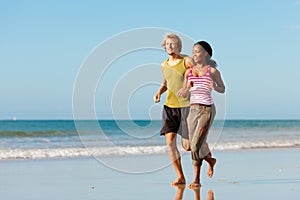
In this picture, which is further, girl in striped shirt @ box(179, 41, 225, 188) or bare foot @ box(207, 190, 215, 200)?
girl in striped shirt @ box(179, 41, 225, 188)

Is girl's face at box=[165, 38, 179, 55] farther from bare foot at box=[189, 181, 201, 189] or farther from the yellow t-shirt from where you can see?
bare foot at box=[189, 181, 201, 189]

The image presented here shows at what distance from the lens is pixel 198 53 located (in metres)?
6.71

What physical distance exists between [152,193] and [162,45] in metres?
1.82

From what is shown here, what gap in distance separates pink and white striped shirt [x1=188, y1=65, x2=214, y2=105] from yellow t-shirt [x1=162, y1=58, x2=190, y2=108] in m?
0.25

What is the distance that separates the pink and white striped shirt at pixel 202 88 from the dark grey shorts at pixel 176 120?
1.17 feet

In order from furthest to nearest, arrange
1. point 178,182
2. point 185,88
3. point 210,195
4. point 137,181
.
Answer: point 137,181, point 178,182, point 185,88, point 210,195

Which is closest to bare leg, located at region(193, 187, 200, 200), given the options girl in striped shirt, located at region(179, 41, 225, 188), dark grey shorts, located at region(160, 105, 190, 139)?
girl in striped shirt, located at region(179, 41, 225, 188)

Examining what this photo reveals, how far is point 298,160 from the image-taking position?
1111 centimetres

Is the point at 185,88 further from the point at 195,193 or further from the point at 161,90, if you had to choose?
the point at 195,193

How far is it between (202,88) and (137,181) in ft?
6.05

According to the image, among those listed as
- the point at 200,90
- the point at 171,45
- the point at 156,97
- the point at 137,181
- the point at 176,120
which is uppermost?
the point at 171,45

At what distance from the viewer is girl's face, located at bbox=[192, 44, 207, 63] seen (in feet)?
22.0

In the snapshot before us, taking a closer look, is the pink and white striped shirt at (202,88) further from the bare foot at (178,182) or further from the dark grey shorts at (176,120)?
the bare foot at (178,182)

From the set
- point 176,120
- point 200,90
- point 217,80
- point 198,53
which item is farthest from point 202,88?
point 176,120
